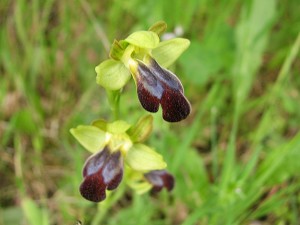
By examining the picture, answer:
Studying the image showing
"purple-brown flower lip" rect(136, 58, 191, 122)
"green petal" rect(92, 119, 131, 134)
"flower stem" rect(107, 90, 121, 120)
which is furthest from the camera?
"green petal" rect(92, 119, 131, 134)

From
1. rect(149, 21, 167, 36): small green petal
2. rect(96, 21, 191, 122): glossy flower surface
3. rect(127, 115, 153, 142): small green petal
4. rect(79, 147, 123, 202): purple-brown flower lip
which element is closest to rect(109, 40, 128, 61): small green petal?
rect(96, 21, 191, 122): glossy flower surface

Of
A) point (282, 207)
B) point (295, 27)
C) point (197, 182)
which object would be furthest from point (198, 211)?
point (295, 27)

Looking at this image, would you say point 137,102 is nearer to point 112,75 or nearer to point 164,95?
point 112,75

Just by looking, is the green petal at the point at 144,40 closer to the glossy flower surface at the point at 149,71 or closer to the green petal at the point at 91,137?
the glossy flower surface at the point at 149,71

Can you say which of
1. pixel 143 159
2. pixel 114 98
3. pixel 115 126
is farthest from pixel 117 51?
pixel 143 159

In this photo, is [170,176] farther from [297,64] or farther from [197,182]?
[297,64]

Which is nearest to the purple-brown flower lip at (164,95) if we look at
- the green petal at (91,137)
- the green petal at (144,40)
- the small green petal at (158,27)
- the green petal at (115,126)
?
the green petal at (144,40)

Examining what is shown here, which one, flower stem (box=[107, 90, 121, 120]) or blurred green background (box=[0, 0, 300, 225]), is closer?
flower stem (box=[107, 90, 121, 120])

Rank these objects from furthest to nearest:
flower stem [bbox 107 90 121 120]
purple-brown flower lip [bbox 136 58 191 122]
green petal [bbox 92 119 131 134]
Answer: green petal [bbox 92 119 131 134] < flower stem [bbox 107 90 121 120] < purple-brown flower lip [bbox 136 58 191 122]

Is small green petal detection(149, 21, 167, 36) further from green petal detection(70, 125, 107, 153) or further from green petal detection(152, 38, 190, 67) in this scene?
green petal detection(70, 125, 107, 153)
